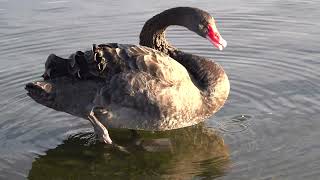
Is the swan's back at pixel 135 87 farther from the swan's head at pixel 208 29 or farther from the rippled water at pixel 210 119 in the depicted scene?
the swan's head at pixel 208 29

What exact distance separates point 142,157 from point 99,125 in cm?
49

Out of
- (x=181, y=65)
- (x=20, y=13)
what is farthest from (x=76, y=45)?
(x=181, y=65)

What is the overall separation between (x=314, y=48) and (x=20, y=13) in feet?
15.5

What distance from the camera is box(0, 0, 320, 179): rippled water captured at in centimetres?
534

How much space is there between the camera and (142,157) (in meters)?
5.71

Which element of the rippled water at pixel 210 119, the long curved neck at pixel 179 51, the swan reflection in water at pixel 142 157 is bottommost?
the swan reflection in water at pixel 142 157

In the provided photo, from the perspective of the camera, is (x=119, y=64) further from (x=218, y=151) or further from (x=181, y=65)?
(x=218, y=151)

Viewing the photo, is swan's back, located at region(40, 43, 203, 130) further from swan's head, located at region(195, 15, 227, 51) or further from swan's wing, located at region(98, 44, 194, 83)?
swan's head, located at region(195, 15, 227, 51)

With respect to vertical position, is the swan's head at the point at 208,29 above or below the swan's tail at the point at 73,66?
above

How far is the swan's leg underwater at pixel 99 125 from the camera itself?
18.5ft

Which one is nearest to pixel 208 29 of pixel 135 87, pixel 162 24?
pixel 162 24

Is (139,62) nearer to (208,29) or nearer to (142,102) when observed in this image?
(142,102)

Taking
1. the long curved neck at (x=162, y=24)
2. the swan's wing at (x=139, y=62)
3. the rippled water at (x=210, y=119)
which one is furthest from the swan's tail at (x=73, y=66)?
the long curved neck at (x=162, y=24)

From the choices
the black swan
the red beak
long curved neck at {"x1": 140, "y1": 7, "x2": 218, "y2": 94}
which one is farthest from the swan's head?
the black swan
